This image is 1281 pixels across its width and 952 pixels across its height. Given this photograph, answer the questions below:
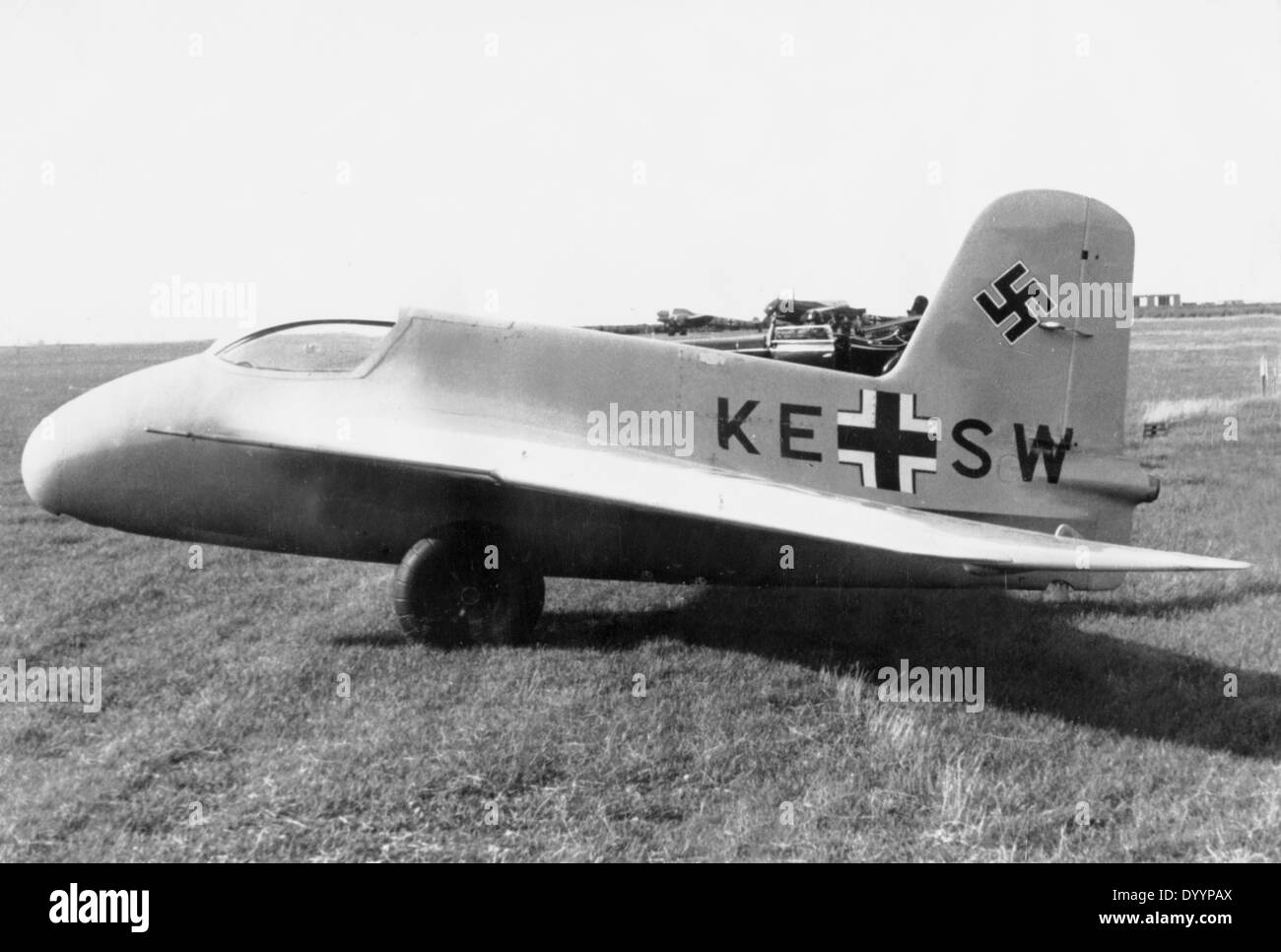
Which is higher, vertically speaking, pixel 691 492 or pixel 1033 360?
pixel 1033 360

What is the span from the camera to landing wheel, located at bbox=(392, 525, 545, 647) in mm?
7172

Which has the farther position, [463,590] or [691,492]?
[463,590]

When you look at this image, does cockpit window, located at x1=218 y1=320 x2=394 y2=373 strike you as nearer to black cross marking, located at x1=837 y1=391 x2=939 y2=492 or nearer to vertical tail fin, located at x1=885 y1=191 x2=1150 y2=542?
black cross marking, located at x1=837 y1=391 x2=939 y2=492

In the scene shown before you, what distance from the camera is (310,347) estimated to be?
7648mm

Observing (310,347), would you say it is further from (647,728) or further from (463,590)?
(647,728)

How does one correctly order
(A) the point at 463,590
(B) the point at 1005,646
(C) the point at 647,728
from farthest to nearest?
1. (B) the point at 1005,646
2. (A) the point at 463,590
3. (C) the point at 647,728

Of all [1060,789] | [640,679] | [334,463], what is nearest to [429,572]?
[334,463]

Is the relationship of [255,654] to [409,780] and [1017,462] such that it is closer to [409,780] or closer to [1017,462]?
[409,780]

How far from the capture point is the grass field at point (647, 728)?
487 centimetres

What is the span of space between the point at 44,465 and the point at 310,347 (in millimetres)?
2146

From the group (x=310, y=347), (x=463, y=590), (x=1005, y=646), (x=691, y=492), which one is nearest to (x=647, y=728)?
(x=691, y=492)

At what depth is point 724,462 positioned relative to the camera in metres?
7.42

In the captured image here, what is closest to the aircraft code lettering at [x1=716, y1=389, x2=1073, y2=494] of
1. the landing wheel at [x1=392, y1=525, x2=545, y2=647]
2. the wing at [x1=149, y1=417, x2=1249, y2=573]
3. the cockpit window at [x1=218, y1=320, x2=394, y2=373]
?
the wing at [x1=149, y1=417, x2=1249, y2=573]
